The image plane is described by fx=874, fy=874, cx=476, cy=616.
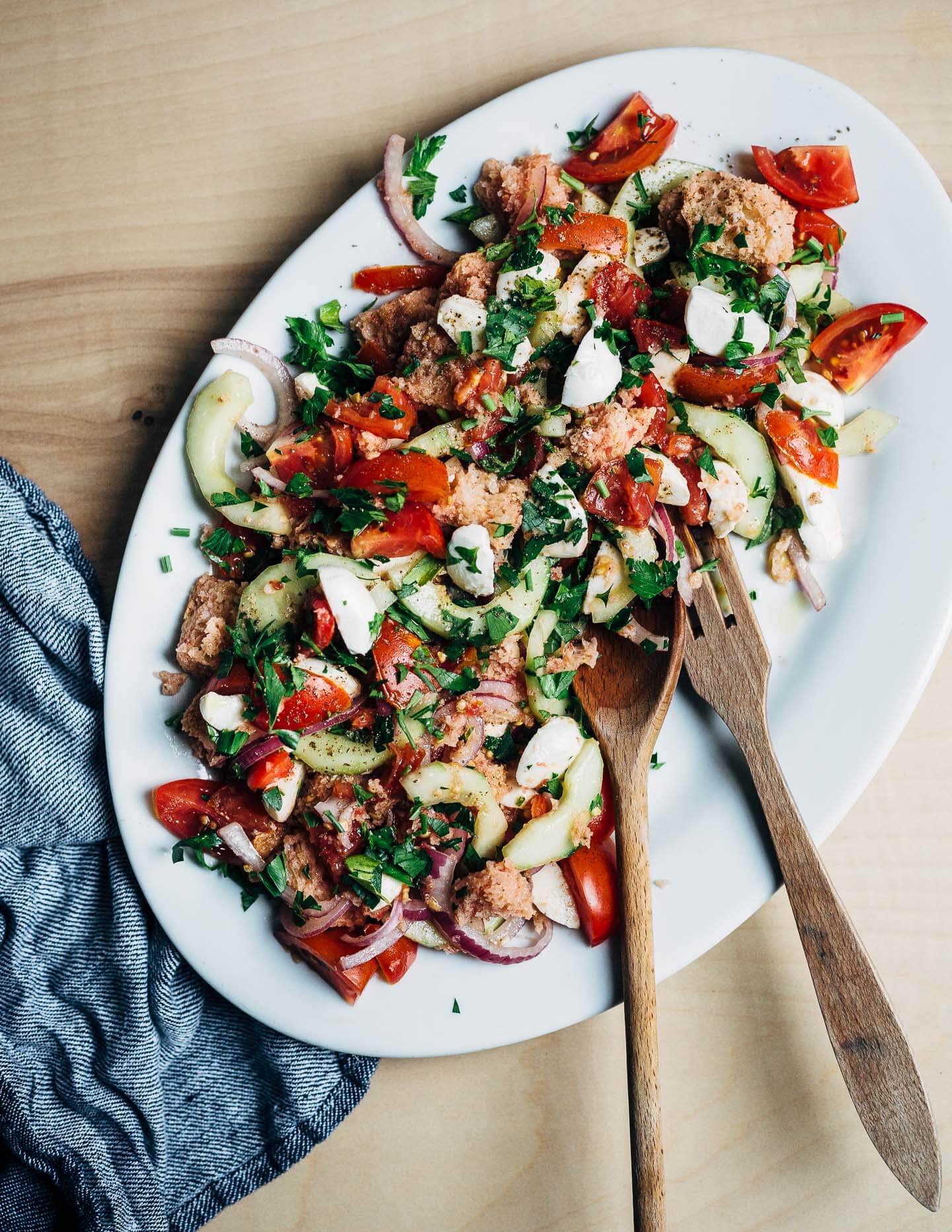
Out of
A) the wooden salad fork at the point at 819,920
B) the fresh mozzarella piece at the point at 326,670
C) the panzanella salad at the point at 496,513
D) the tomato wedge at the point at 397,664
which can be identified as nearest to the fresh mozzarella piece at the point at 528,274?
the panzanella salad at the point at 496,513

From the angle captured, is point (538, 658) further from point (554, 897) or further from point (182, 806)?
point (182, 806)

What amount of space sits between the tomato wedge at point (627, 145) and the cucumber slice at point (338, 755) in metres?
1.64

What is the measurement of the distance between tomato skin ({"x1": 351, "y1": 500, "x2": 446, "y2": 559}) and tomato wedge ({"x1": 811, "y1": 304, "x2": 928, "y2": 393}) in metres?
1.16

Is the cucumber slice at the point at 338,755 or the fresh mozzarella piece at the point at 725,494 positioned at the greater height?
the fresh mozzarella piece at the point at 725,494

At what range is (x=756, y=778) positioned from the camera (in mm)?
2283

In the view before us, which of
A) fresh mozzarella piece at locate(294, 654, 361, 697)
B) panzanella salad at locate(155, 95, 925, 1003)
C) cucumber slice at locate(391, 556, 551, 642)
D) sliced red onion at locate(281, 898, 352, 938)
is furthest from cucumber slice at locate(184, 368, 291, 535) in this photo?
sliced red onion at locate(281, 898, 352, 938)

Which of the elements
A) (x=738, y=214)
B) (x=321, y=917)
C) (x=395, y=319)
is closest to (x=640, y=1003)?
(x=321, y=917)

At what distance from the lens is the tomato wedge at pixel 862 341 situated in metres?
2.30

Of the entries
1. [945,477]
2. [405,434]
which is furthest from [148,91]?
[945,477]

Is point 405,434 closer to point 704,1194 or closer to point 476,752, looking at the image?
point 476,752

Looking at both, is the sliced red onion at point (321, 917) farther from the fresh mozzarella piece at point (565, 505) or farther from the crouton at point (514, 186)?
the crouton at point (514, 186)

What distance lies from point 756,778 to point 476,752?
74 cm

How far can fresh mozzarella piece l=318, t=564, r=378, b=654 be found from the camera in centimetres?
205

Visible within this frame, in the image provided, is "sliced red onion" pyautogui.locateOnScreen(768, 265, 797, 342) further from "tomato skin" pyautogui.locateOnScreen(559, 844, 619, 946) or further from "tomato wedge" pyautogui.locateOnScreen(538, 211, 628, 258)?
"tomato skin" pyautogui.locateOnScreen(559, 844, 619, 946)
